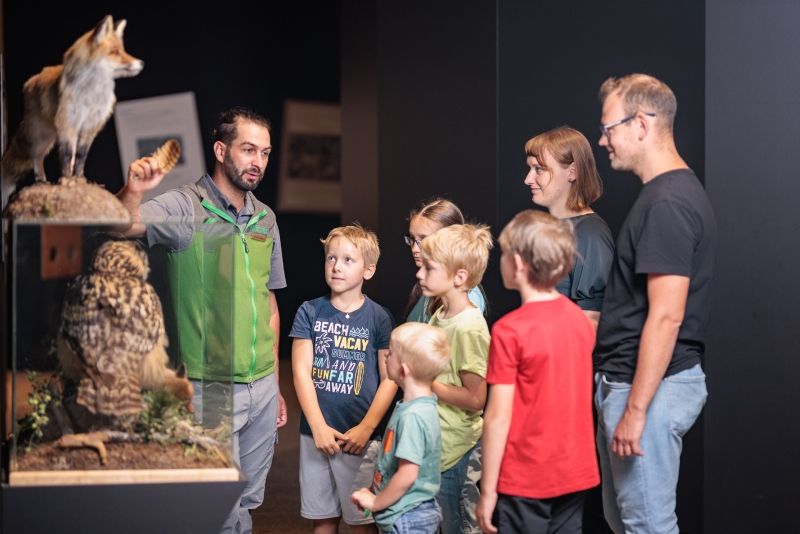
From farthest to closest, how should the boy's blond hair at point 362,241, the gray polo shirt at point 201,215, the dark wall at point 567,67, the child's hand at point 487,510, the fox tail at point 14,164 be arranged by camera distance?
the dark wall at point 567,67
the boy's blond hair at point 362,241
the gray polo shirt at point 201,215
the child's hand at point 487,510
the fox tail at point 14,164

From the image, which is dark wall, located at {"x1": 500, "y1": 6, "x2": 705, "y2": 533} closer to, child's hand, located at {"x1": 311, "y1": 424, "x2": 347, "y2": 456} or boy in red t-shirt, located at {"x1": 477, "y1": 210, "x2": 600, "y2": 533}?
child's hand, located at {"x1": 311, "y1": 424, "x2": 347, "y2": 456}

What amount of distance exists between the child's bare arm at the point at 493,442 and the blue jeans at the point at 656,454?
1.56 ft

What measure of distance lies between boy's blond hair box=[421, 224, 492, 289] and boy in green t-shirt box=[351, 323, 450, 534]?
0.35 metres

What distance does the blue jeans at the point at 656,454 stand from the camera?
9.20 feet

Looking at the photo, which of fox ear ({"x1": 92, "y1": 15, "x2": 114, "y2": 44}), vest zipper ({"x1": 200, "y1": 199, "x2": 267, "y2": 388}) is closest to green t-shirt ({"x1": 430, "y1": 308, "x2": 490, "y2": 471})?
vest zipper ({"x1": 200, "y1": 199, "x2": 267, "y2": 388})

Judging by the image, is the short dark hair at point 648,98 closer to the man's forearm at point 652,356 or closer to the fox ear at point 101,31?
the man's forearm at point 652,356

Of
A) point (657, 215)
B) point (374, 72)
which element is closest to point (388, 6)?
point (374, 72)

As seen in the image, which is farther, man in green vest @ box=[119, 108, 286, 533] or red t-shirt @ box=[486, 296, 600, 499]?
man in green vest @ box=[119, 108, 286, 533]

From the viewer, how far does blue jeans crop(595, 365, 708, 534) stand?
280cm

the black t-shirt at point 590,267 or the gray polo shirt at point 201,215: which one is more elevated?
the gray polo shirt at point 201,215

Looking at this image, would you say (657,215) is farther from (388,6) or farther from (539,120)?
(388,6)

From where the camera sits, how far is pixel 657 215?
275 cm

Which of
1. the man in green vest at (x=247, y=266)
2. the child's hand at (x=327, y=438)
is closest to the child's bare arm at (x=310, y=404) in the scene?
the child's hand at (x=327, y=438)

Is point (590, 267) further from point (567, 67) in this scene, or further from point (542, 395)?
point (567, 67)
